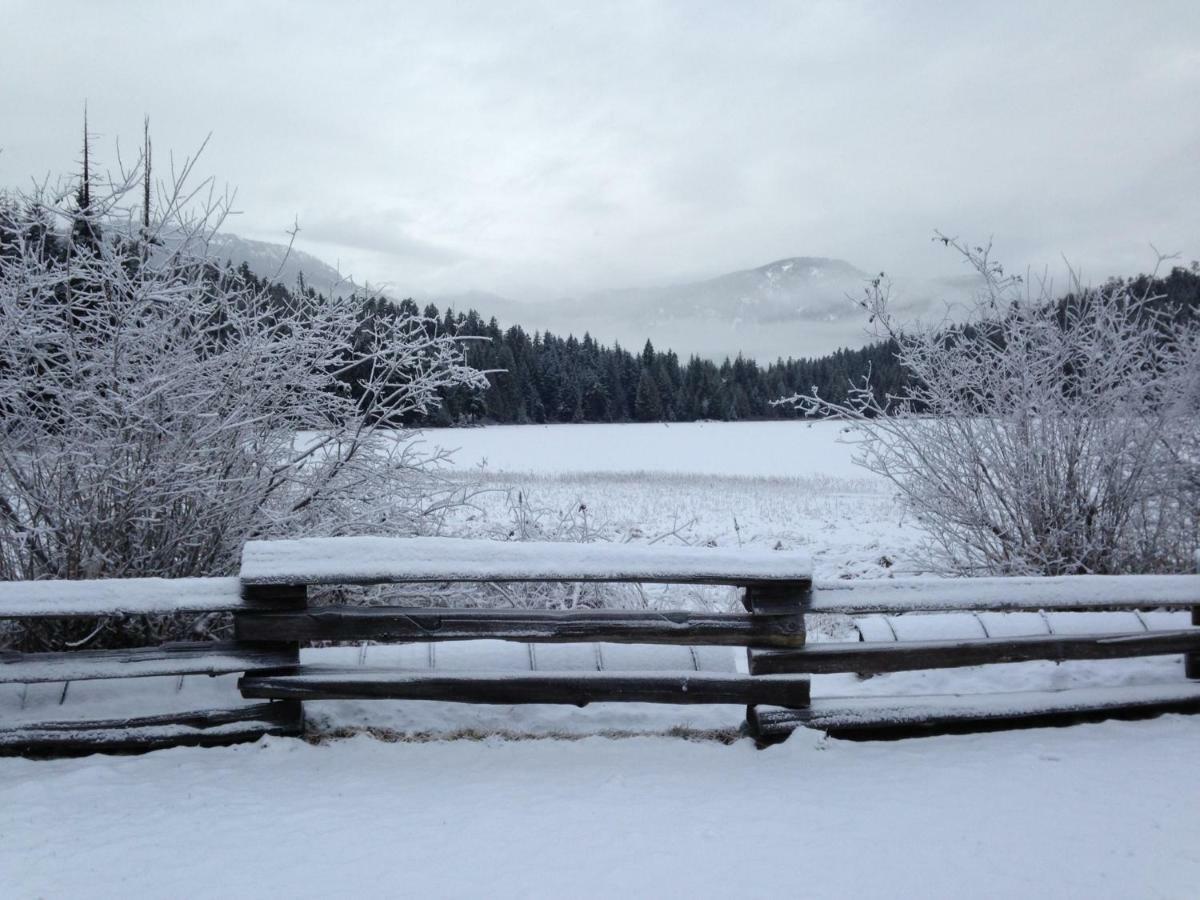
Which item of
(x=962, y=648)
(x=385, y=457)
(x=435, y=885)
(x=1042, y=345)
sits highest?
(x=1042, y=345)

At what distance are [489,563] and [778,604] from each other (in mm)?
1618

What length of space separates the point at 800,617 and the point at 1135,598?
2149mm

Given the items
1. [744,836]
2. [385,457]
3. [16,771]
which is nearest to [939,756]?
[744,836]

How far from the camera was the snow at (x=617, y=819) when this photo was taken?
2910 millimetres

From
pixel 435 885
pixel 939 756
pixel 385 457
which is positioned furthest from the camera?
pixel 385 457

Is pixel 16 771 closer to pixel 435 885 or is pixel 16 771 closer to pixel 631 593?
pixel 435 885

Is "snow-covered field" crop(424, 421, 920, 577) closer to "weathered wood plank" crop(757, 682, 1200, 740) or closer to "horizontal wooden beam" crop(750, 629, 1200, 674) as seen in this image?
"horizontal wooden beam" crop(750, 629, 1200, 674)

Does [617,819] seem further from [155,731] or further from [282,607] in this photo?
[155,731]

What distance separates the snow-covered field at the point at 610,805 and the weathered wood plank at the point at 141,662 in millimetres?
213

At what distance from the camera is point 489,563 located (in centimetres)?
410

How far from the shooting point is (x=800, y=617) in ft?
14.0

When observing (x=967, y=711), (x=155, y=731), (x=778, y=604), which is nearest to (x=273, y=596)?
(x=155, y=731)

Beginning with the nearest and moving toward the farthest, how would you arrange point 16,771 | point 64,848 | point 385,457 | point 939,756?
point 64,848
point 16,771
point 939,756
point 385,457

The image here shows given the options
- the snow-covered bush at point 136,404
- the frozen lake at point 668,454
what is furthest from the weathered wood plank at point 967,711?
the frozen lake at point 668,454
